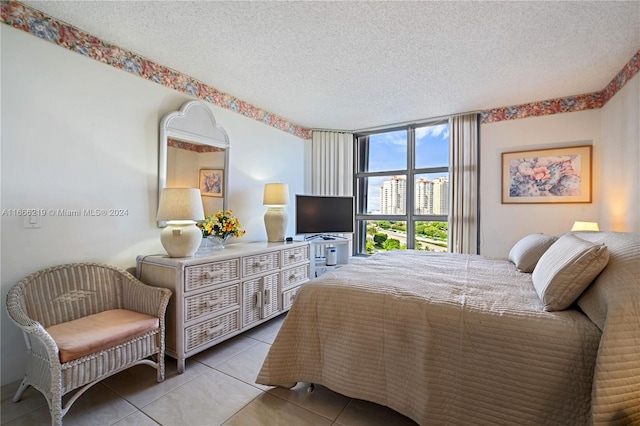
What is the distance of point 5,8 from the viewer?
68.0 inches

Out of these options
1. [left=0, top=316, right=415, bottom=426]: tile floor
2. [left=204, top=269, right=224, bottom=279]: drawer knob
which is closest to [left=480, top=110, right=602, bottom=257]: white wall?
[left=0, top=316, right=415, bottom=426]: tile floor

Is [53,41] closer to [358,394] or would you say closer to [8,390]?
[8,390]

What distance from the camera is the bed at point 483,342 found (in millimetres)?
1029

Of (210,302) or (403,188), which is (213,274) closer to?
(210,302)

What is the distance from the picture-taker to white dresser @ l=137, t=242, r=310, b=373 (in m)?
2.01

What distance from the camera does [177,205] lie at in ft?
7.14

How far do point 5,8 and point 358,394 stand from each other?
3097 millimetres

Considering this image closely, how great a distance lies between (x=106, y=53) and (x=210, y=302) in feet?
6.84

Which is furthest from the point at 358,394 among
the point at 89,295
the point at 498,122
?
the point at 498,122

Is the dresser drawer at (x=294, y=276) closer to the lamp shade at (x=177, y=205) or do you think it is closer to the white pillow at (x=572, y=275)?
the lamp shade at (x=177, y=205)

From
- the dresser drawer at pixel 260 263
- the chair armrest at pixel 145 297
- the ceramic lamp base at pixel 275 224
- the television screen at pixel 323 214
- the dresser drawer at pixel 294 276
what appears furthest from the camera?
the television screen at pixel 323 214

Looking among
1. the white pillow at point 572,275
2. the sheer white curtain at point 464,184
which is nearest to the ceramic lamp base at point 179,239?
the white pillow at point 572,275

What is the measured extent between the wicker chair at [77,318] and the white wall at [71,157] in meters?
0.18

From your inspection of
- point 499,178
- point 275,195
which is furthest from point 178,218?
point 499,178
